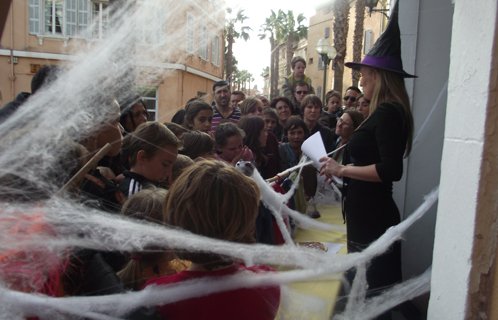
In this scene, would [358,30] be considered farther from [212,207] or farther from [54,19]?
[212,207]

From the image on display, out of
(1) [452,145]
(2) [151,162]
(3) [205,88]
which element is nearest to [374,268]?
(1) [452,145]

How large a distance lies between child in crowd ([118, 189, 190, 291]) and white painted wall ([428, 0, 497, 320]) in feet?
3.73

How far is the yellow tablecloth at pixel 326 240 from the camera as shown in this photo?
1426 millimetres

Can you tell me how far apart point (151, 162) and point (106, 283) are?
0.99 m

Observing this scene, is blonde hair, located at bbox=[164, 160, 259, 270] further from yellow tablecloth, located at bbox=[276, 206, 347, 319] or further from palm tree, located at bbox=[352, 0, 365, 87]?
palm tree, located at bbox=[352, 0, 365, 87]

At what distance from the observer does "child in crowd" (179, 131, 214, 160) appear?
275 centimetres

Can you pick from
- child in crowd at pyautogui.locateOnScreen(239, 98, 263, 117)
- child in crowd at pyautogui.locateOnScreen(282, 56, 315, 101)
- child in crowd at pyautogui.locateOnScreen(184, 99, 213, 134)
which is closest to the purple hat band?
child in crowd at pyautogui.locateOnScreen(184, 99, 213, 134)

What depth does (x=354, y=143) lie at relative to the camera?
2.06m

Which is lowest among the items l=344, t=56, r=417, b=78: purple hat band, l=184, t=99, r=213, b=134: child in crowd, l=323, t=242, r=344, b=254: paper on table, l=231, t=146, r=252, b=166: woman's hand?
l=323, t=242, r=344, b=254: paper on table

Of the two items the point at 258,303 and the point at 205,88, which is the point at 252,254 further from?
the point at 205,88

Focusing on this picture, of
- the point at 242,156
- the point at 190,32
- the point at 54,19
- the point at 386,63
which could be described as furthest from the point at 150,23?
the point at 54,19

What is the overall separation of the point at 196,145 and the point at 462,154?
1.93m

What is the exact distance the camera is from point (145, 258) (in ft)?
4.44

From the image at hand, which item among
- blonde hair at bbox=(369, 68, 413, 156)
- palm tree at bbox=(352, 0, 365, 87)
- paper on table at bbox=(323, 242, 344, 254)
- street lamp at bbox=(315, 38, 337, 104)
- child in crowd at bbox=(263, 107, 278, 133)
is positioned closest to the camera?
blonde hair at bbox=(369, 68, 413, 156)
